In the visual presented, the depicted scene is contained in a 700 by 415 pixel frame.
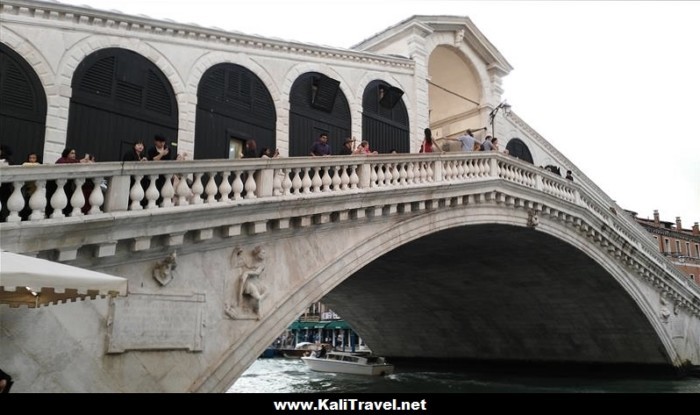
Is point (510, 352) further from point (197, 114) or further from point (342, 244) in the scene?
point (197, 114)

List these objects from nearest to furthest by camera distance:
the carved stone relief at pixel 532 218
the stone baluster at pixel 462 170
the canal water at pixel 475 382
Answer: the stone baluster at pixel 462 170, the carved stone relief at pixel 532 218, the canal water at pixel 475 382

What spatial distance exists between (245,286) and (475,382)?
15198 mm

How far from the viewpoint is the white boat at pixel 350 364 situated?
83.7ft

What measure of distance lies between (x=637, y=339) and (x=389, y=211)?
15.4 metres

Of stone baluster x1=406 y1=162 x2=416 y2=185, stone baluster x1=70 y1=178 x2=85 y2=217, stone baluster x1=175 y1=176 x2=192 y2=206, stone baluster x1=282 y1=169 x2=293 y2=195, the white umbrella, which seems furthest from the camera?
stone baluster x1=406 y1=162 x2=416 y2=185

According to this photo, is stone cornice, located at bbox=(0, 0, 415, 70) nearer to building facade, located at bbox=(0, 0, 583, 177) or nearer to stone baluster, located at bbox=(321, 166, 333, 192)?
building facade, located at bbox=(0, 0, 583, 177)

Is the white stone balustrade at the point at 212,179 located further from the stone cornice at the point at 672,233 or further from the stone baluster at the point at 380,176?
the stone cornice at the point at 672,233

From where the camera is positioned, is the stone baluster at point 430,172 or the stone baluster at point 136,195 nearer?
the stone baluster at point 136,195

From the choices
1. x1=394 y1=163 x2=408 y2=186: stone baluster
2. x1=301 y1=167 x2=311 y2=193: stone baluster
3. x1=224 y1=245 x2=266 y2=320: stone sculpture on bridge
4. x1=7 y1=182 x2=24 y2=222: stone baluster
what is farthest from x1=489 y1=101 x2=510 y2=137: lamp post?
x1=7 y1=182 x2=24 y2=222: stone baluster

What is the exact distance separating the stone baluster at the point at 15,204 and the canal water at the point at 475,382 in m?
15.6

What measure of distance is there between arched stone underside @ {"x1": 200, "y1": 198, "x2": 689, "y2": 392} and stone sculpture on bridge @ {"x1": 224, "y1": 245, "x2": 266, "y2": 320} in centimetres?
77

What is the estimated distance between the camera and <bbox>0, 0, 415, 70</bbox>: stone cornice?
889 centimetres
